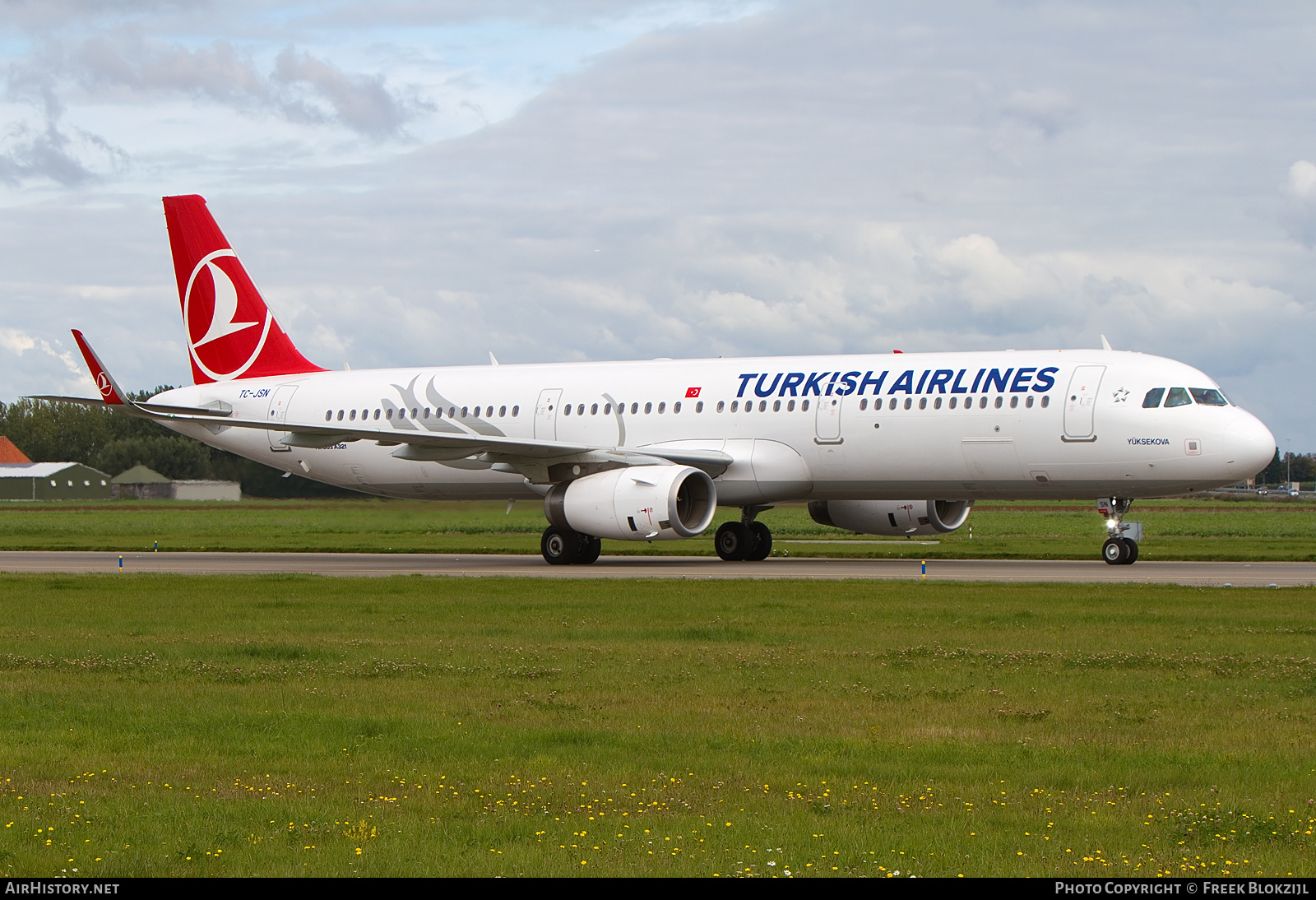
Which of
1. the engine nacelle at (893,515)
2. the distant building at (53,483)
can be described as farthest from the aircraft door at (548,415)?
the distant building at (53,483)

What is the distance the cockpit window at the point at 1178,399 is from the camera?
25.9 meters

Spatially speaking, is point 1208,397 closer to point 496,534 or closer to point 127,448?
point 496,534

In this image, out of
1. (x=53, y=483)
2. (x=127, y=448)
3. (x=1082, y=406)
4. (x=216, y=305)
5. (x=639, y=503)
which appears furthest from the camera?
(x=53, y=483)

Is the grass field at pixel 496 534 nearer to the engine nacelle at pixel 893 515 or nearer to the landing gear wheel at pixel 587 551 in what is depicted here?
the engine nacelle at pixel 893 515

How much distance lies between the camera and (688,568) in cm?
2800

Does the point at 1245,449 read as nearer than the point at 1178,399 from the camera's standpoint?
Yes

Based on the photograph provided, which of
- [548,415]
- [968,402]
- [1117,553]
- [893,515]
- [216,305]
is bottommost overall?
[1117,553]

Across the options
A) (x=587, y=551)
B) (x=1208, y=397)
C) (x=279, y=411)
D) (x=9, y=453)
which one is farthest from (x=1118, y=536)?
(x=9, y=453)

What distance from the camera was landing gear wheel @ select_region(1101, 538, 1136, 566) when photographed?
27047 mm

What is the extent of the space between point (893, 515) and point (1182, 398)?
7721 millimetres

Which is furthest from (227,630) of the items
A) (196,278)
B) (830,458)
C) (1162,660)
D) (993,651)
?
(196,278)

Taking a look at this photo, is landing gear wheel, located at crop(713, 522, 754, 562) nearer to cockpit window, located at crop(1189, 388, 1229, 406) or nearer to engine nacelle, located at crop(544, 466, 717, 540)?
engine nacelle, located at crop(544, 466, 717, 540)

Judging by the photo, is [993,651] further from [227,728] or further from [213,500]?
[213,500]

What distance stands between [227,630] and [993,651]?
839 centimetres
